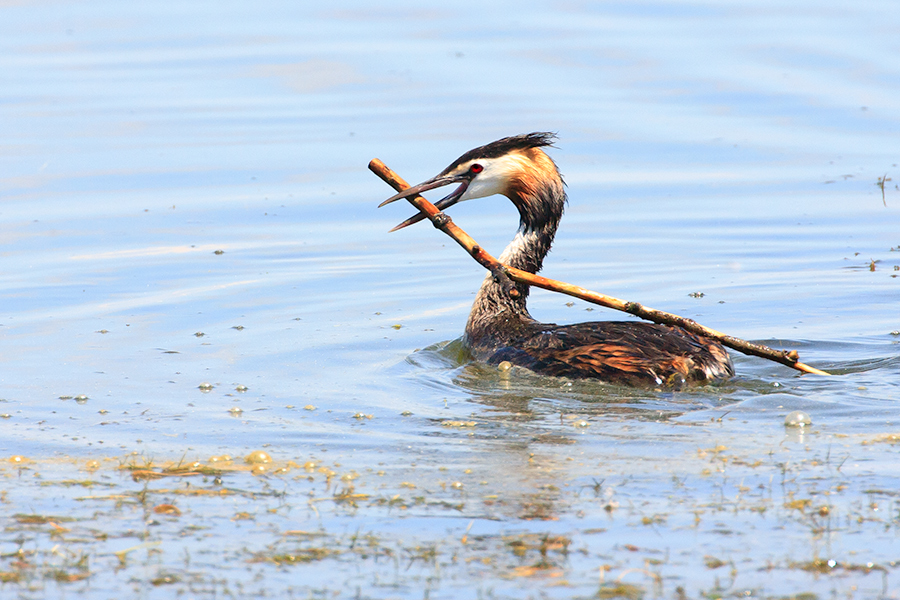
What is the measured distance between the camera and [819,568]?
491 cm

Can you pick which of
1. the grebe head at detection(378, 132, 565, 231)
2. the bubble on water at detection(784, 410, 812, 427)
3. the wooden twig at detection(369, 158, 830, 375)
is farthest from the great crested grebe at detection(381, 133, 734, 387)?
the bubble on water at detection(784, 410, 812, 427)

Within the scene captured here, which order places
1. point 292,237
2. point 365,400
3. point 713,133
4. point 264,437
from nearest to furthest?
1. point 264,437
2. point 365,400
3. point 292,237
4. point 713,133

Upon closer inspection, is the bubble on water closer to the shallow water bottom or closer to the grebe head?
the shallow water bottom

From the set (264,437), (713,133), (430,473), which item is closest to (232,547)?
(430,473)

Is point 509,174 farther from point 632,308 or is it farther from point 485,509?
point 485,509

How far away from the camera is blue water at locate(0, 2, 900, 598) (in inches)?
207

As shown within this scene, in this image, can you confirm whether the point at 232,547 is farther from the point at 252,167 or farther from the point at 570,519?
the point at 252,167

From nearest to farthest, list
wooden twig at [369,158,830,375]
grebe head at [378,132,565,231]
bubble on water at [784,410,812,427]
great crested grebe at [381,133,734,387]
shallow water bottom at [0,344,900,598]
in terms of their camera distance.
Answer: shallow water bottom at [0,344,900,598] < bubble on water at [784,410,812,427] < wooden twig at [369,158,830,375] < great crested grebe at [381,133,734,387] < grebe head at [378,132,565,231]


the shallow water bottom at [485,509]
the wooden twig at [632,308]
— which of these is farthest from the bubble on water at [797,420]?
the wooden twig at [632,308]

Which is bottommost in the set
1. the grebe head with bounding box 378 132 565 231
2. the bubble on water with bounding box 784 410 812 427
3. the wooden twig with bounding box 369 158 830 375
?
the bubble on water with bounding box 784 410 812 427

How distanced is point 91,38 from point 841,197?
15290mm

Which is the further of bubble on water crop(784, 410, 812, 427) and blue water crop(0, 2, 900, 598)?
bubble on water crop(784, 410, 812, 427)

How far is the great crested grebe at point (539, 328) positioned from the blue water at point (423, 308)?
19cm

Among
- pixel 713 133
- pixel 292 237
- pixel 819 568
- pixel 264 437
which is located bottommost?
pixel 819 568
